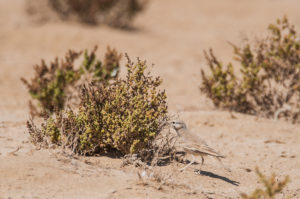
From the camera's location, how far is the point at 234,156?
693 cm

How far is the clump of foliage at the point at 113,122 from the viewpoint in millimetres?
5262

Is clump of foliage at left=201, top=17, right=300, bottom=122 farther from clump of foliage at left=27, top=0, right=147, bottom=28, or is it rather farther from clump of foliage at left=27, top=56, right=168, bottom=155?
clump of foliage at left=27, top=0, right=147, bottom=28

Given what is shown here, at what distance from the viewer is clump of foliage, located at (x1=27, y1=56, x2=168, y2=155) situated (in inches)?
207

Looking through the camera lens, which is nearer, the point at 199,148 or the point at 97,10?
the point at 199,148

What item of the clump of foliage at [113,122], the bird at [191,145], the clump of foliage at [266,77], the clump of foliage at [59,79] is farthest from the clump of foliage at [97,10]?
the bird at [191,145]

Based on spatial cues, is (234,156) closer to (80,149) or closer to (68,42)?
(80,149)

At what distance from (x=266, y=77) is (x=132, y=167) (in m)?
4.49

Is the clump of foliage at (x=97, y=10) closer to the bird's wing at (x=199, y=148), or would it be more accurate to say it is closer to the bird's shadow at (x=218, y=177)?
the bird's shadow at (x=218, y=177)

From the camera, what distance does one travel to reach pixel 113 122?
5.32m

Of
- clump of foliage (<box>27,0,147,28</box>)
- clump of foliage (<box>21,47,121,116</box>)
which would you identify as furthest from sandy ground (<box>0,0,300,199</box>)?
clump of foliage (<box>27,0,147,28</box>)

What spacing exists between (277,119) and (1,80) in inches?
336

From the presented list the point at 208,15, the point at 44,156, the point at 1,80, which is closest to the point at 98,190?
the point at 44,156

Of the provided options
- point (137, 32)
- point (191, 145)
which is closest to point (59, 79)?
point (191, 145)

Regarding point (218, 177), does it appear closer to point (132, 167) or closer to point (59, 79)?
point (132, 167)
